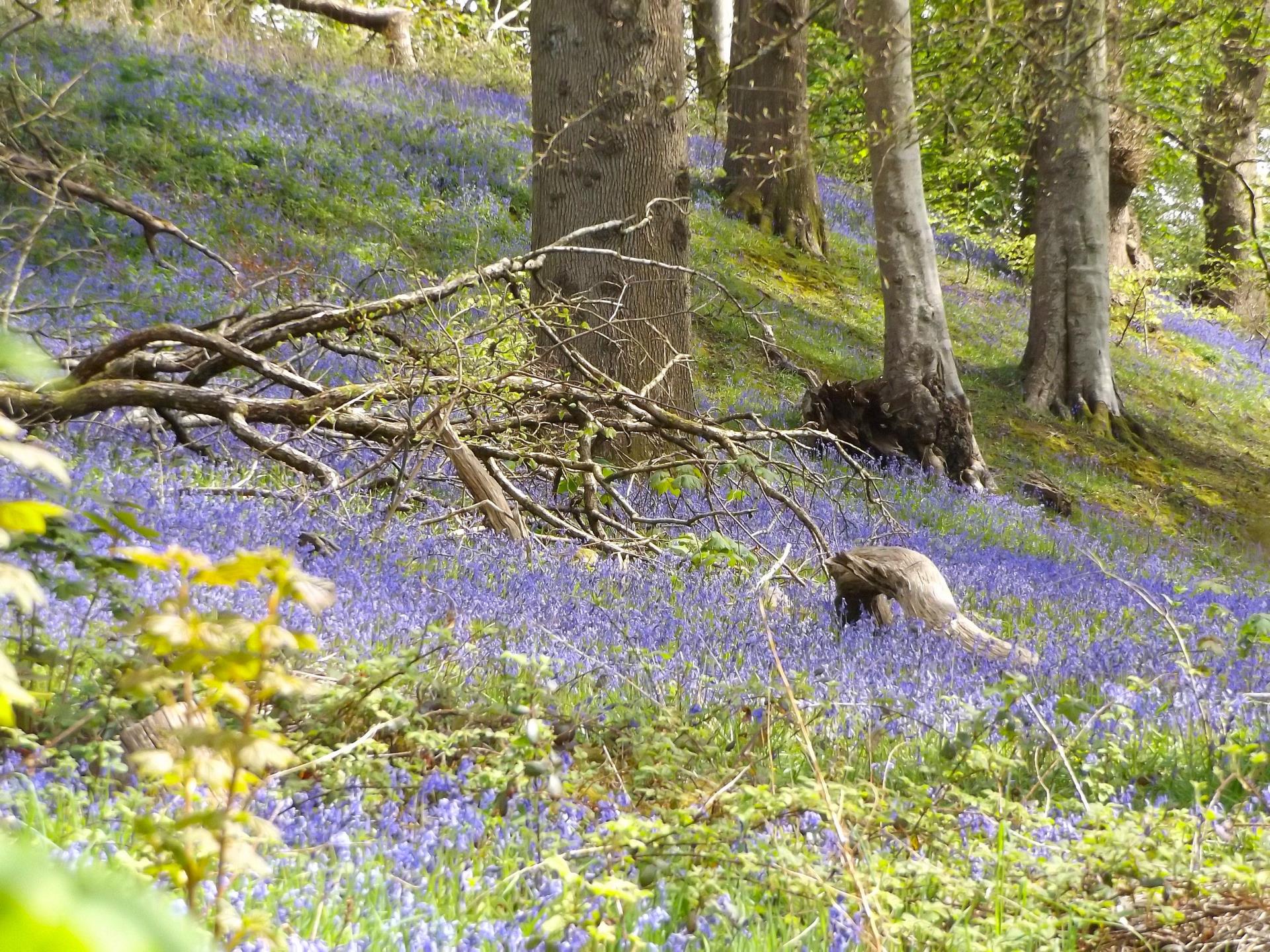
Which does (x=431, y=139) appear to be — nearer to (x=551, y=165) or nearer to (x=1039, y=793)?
(x=551, y=165)

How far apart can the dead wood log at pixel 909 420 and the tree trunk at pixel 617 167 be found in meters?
3.13

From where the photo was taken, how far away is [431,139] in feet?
46.6

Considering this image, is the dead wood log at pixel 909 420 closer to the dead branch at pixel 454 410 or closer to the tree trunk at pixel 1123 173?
the dead branch at pixel 454 410

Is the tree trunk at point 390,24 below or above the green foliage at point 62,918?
above

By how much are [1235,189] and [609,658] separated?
23156 millimetres

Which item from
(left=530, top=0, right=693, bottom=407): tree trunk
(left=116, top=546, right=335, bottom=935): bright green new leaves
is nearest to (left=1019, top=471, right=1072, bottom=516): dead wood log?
(left=530, top=0, right=693, bottom=407): tree trunk

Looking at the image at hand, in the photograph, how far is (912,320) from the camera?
10.2 m

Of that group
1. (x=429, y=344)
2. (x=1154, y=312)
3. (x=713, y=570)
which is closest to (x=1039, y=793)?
(x=713, y=570)

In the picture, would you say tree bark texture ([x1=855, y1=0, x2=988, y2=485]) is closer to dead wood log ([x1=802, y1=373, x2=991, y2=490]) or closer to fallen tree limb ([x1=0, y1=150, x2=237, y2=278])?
dead wood log ([x1=802, y1=373, x2=991, y2=490])

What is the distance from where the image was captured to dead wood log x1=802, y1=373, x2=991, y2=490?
10.1 metres

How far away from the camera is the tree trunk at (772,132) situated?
14633mm

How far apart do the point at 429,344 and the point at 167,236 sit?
485cm

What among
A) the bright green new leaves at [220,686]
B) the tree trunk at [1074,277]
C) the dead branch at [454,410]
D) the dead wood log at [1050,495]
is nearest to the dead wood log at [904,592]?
the dead branch at [454,410]

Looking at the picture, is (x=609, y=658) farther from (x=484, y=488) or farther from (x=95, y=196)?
(x=95, y=196)
